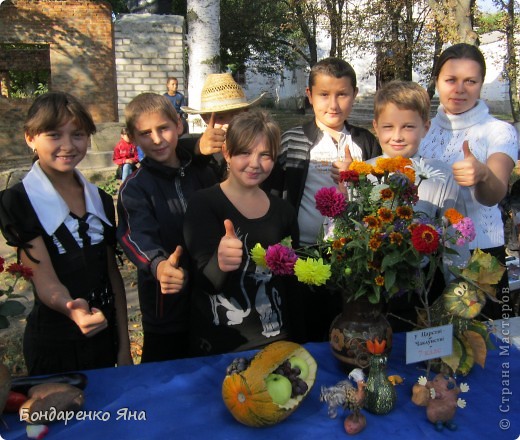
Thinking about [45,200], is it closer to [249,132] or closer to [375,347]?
[249,132]

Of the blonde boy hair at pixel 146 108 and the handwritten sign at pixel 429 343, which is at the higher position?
the blonde boy hair at pixel 146 108

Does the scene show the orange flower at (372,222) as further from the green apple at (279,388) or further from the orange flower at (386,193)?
the green apple at (279,388)

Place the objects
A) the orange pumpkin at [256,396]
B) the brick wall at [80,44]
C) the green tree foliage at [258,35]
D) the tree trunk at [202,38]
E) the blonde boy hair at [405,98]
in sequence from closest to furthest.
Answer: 1. the orange pumpkin at [256,396]
2. the blonde boy hair at [405,98]
3. the tree trunk at [202,38]
4. the brick wall at [80,44]
5. the green tree foliage at [258,35]

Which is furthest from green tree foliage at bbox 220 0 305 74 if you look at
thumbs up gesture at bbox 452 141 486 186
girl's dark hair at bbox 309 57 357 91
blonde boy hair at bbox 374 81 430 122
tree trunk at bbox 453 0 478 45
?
thumbs up gesture at bbox 452 141 486 186

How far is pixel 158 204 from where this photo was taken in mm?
2012

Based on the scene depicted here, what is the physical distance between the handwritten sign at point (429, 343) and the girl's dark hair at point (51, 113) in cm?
141

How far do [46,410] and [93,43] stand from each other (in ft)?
36.3

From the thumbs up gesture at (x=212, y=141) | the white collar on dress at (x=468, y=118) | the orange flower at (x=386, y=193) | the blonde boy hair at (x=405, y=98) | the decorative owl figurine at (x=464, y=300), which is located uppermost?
the blonde boy hair at (x=405, y=98)

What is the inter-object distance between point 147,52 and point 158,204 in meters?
7.63

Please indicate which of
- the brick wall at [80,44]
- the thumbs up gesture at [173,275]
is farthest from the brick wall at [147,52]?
the thumbs up gesture at [173,275]

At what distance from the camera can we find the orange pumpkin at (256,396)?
51.9 inches

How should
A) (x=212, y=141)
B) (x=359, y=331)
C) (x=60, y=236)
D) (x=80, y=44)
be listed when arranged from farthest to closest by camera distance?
(x=80, y=44)
(x=212, y=141)
(x=60, y=236)
(x=359, y=331)

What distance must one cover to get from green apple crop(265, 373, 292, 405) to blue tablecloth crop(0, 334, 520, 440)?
0.08 metres

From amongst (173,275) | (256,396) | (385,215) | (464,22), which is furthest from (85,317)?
(464,22)
